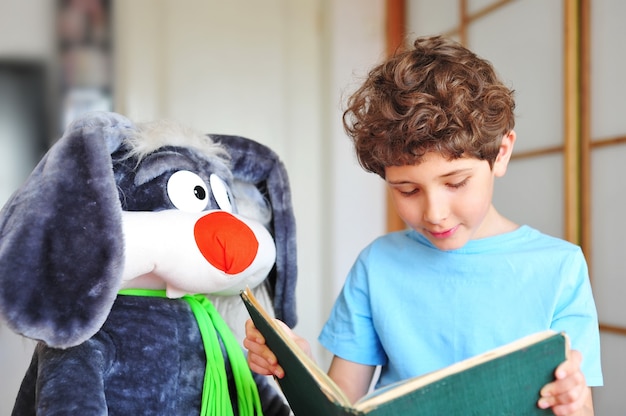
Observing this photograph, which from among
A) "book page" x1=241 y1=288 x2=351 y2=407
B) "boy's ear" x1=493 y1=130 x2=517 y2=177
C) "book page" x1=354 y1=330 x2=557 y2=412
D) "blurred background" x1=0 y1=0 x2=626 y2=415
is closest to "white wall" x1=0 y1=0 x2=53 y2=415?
"blurred background" x1=0 y1=0 x2=626 y2=415

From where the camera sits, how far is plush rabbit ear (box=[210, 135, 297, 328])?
1024 mm

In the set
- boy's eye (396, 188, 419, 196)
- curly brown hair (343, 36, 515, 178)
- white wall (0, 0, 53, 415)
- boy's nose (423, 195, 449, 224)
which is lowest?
boy's nose (423, 195, 449, 224)

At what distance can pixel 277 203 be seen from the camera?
1.03 meters

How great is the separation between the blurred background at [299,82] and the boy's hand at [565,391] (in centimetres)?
84

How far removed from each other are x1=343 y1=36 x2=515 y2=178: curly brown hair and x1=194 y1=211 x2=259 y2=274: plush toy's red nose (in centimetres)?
21

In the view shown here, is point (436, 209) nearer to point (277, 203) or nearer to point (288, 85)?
point (277, 203)

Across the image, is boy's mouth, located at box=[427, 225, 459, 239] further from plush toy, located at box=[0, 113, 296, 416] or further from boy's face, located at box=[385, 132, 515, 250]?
plush toy, located at box=[0, 113, 296, 416]

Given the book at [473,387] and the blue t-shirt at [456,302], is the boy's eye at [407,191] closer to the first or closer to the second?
the blue t-shirt at [456,302]

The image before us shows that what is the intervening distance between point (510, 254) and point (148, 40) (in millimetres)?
1593

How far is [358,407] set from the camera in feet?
1.80

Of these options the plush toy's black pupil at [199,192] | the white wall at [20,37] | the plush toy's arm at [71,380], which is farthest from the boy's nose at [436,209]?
the white wall at [20,37]

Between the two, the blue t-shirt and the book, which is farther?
the blue t-shirt

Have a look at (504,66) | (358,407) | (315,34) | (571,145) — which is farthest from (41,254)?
(315,34)

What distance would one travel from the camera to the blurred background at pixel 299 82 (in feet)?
4.96
